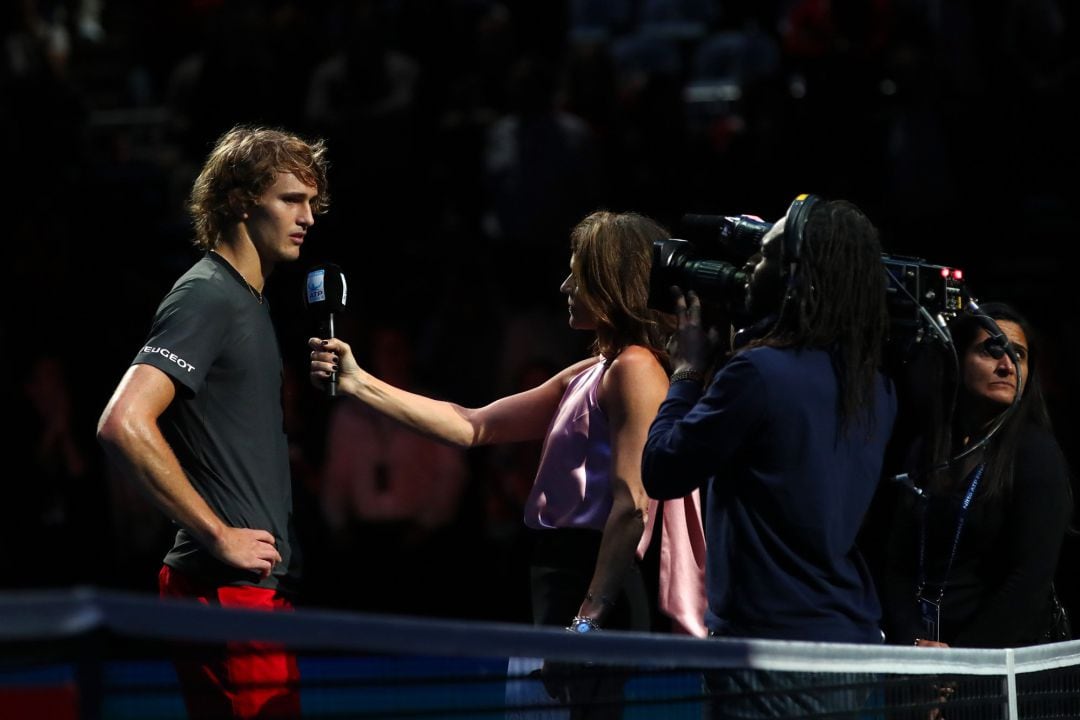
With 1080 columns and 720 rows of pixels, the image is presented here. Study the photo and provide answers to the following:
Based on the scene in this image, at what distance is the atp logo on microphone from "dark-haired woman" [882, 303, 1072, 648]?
1474 mm

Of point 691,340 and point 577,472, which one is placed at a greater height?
point 691,340

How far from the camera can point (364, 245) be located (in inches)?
324

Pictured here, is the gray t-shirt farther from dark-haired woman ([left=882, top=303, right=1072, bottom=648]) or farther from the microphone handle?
dark-haired woman ([left=882, top=303, right=1072, bottom=648])

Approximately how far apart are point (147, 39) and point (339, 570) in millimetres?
4871

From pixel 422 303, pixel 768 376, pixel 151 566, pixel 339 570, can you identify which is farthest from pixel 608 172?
pixel 768 376

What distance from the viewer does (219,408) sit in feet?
11.7

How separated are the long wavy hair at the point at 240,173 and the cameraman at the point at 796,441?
3.55 ft

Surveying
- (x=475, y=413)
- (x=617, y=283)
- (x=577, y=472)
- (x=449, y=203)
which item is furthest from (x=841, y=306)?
(x=449, y=203)

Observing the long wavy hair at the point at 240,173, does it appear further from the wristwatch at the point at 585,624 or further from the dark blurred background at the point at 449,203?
the dark blurred background at the point at 449,203

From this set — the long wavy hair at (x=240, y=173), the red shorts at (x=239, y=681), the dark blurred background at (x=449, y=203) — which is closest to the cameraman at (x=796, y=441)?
the red shorts at (x=239, y=681)

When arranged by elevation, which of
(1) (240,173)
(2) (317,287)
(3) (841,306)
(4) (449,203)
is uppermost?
(4) (449,203)

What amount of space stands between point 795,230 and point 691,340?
351 millimetres

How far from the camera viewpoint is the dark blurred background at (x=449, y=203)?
7.31 m

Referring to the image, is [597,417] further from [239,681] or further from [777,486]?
[239,681]
